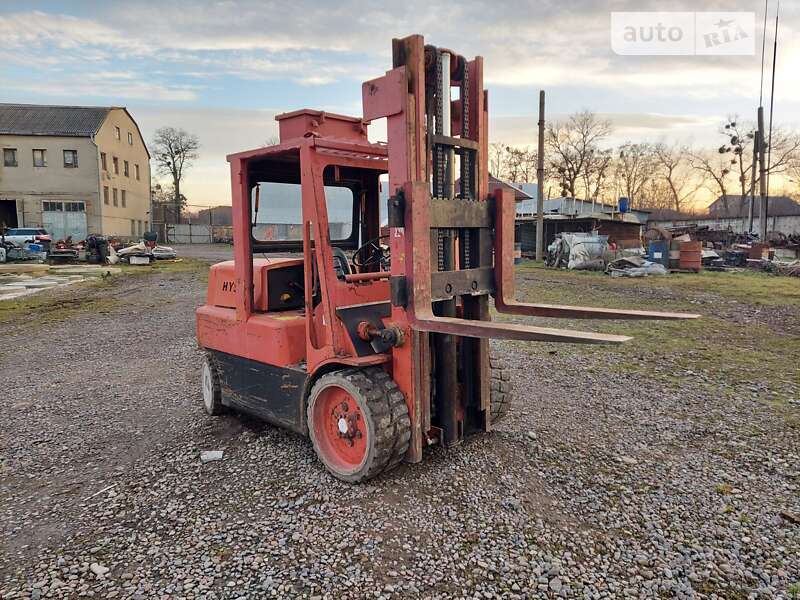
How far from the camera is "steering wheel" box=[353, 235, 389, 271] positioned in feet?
16.8

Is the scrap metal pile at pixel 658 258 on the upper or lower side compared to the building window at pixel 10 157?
lower

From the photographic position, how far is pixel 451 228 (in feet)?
13.7

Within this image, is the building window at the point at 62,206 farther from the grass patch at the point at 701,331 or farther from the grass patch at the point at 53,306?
the grass patch at the point at 701,331

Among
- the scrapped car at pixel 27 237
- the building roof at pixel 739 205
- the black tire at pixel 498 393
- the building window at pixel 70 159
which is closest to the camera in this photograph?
the black tire at pixel 498 393

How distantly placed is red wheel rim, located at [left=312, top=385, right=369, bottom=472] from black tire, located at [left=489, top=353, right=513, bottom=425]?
49.7 inches

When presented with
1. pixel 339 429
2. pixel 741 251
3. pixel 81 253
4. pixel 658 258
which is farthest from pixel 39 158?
pixel 339 429

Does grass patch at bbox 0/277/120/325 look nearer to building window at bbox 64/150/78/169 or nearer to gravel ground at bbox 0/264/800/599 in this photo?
gravel ground at bbox 0/264/800/599

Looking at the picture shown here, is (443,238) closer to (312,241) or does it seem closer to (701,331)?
(312,241)

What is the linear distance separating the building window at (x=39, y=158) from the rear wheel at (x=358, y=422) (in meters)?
46.6

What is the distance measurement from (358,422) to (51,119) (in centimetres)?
4930

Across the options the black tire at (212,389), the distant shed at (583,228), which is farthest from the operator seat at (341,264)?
the distant shed at (583,228)

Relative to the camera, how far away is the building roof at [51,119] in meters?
42.2

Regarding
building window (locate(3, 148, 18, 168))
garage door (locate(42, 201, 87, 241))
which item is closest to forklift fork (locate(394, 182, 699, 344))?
garage door (locate(42, 201, 87, 241))

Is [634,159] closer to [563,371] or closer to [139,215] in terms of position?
[139,215]
